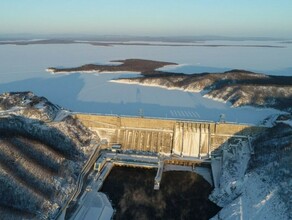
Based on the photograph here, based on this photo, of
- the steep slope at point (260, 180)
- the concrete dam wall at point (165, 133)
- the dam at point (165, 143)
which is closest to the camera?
the steep slope at point (260, 180)

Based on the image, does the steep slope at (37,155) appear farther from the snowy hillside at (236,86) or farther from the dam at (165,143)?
the snowy hillside at (236,86)

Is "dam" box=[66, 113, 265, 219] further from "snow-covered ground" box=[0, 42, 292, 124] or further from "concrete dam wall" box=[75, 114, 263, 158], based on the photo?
"snow-covered ground" box=[0, 42, 292, 124]

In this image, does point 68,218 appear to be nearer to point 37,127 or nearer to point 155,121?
point 37,127

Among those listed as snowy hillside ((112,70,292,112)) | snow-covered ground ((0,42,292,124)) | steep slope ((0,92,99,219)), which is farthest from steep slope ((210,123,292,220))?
snowy hillside ((112,70,292,112))

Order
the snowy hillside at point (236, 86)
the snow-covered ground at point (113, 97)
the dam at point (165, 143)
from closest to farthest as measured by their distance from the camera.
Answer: the dam at point (165, 143) < the snow-covered ground at point (113, 97) < the snowy hillside at point (236, 86)

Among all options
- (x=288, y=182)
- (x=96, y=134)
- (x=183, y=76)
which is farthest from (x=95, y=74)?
→ (x=288, y=182)

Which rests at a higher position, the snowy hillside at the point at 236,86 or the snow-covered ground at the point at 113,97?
the snowy hillside at the point at 236,86

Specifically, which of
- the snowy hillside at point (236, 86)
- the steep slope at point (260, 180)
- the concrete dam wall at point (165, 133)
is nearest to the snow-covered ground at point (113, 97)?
the snowy hillside at point (236, 86)
